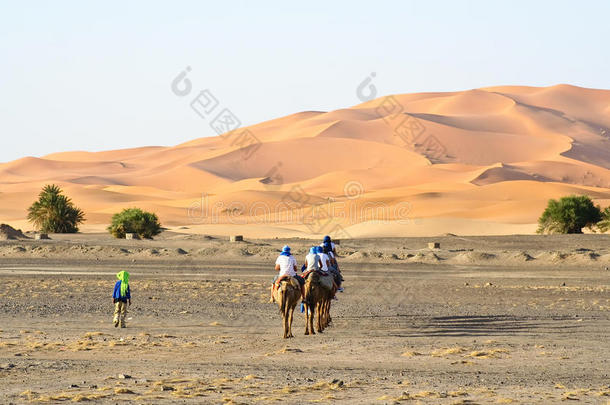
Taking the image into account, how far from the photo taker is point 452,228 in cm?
7156

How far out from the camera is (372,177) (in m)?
138

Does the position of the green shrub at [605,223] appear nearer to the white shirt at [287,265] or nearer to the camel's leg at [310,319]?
the camel's leg at [310,319]

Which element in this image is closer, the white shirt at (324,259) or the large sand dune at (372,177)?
the white shirt at (324,259)

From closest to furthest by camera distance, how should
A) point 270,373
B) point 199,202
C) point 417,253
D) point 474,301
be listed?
point 270,373
point 474,301
point 417,253
point 199,202

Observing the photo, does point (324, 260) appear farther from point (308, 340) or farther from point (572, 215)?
point (572, 215)

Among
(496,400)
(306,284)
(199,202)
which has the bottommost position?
(496,400)

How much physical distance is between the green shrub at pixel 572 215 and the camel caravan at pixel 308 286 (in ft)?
142

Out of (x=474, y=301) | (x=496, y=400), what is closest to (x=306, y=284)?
(x=496, y=400)

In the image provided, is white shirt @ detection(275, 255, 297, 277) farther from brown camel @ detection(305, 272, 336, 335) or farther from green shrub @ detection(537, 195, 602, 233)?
green shrub @ detection(537, 195, 602, 233)

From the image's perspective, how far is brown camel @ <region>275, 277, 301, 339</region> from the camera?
685 inches

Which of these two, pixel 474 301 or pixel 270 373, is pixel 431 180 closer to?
pixel 474 301

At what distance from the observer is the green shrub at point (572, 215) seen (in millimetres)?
59781

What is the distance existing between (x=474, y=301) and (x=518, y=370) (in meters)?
11.5

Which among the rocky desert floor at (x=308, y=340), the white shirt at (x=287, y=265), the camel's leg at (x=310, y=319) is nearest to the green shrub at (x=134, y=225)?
the rocky desert floor at (x=308, y=340)
